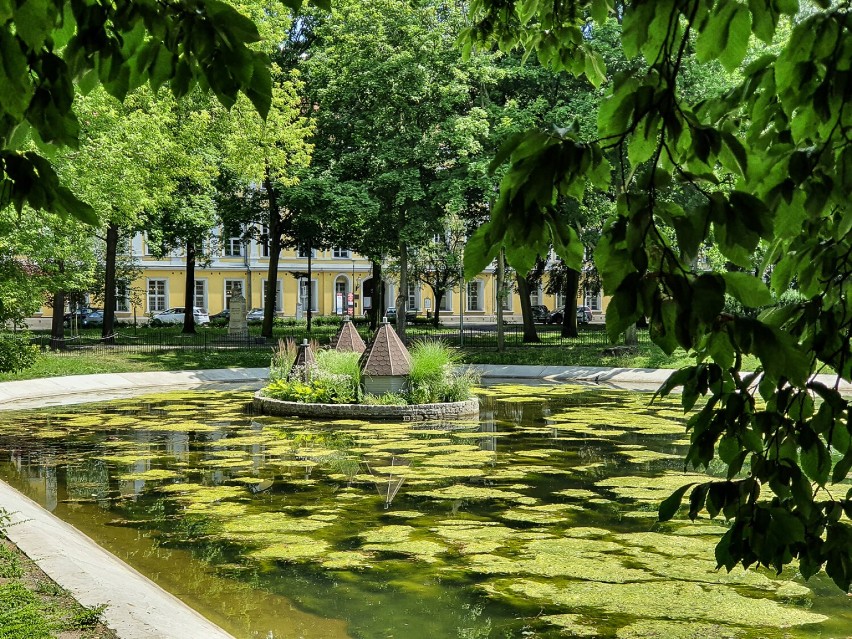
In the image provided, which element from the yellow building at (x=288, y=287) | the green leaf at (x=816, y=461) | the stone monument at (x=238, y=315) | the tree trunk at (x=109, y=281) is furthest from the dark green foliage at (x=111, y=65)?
the yellow building at (x=288, y=287)

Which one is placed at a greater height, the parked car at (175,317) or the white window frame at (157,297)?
the white window frame at (157,297)

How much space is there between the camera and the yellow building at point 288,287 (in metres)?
64.2

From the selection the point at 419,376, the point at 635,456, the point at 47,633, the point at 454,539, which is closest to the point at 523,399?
the point at 419,376

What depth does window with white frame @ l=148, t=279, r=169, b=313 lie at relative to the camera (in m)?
64.6

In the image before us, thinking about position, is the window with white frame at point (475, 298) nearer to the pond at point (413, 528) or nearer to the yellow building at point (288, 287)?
the yellow building at point (288, 287)

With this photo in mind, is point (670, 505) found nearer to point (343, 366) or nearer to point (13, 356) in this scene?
point (13, 356)

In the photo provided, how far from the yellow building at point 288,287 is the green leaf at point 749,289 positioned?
59.8 m

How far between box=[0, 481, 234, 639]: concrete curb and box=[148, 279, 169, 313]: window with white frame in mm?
58014

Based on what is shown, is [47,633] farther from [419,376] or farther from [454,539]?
[419,376]

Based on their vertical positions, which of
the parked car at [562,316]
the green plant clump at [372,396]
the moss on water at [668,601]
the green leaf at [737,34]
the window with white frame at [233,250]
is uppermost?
the window with white frame at [233,250]

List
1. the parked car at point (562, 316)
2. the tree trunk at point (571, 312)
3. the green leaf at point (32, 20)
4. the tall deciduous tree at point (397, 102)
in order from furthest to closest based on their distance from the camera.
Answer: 1. the parked car at point (562, 316)
2. the tree trunk at point (571, 312)
3. the tall deciduous tree at point (397, 102)
4. the green leaf at point (32, 20)

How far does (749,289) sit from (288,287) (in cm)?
6601

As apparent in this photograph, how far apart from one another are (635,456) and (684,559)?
552 centimetres

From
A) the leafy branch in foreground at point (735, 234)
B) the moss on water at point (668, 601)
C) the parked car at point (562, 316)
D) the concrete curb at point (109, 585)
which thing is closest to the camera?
the leafy branch in foreground at point (735, 234)
